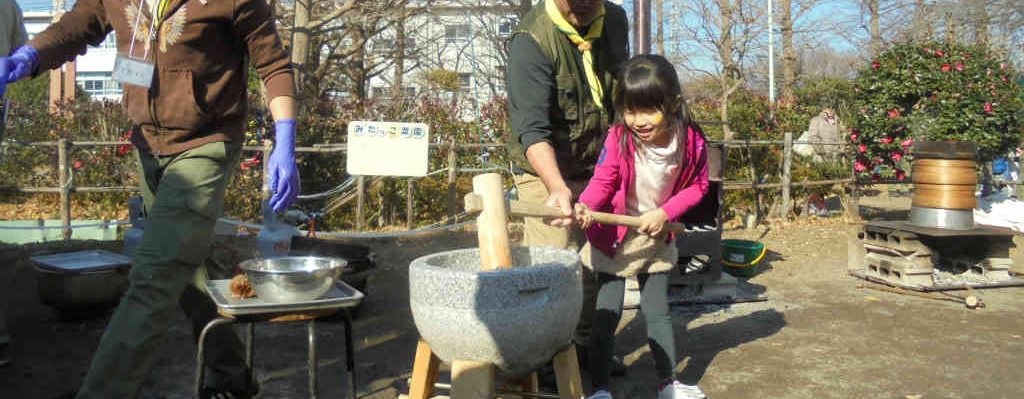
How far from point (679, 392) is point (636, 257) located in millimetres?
525

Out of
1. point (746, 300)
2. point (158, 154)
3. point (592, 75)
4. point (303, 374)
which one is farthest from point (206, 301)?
point (746, 300)

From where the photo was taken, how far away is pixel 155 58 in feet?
8.56

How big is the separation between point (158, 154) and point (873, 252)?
16.3 ft

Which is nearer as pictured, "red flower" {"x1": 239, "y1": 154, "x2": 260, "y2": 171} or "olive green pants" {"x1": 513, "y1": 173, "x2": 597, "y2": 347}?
"olive green pants" {"x1": 513, "y1": 173, "x2": 597, "y2": 347}

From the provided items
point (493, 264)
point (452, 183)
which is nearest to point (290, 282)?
Answer: point (493, 264)

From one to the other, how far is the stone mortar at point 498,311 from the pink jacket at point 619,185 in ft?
2.10

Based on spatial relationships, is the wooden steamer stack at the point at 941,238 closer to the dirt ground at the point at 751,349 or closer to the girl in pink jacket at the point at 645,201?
the dirt ground at the point at 751,349

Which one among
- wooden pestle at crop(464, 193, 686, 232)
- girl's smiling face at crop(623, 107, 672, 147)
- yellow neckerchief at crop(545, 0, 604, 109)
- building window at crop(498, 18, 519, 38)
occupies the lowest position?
wooden pestle at crop(464, 193, 686, 232)

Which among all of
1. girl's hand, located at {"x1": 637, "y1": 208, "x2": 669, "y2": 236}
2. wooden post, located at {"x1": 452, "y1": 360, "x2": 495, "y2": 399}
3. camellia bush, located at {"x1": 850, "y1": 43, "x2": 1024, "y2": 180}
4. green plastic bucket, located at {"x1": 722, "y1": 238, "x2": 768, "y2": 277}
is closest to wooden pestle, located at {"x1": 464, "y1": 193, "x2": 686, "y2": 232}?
girl's hand, located at {"x1": 637, "y1": 208, "x2": 669, "y2": 236}

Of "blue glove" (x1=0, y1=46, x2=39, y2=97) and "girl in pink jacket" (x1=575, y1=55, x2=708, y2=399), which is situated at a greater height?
"blue glove" (x1=0, y1=46, x2=39, y2=97)

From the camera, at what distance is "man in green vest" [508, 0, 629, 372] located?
9.45ft

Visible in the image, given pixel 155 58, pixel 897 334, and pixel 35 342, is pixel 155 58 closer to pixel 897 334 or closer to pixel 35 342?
pixel 35 342

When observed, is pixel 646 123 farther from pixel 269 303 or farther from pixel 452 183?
pixel 452 183

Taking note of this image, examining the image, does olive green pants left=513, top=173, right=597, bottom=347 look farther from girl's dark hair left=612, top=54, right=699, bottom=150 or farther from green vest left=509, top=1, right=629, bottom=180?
girl's dark hair left=612, top=54, right=699, bottom=150
